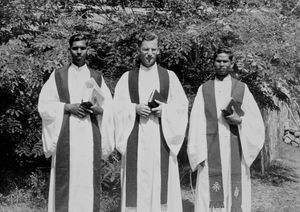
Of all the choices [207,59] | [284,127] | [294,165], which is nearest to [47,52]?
[207,59]

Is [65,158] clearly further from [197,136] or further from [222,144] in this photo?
[222,144]

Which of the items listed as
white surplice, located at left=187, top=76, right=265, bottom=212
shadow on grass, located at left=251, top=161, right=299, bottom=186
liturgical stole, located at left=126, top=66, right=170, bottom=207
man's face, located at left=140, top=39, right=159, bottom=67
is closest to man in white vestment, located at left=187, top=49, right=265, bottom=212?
white surplice, located at left=187, top=76, right=265, bottom=212

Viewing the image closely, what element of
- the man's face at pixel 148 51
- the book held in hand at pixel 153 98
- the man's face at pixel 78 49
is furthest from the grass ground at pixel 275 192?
the man's face at pixel 78 49

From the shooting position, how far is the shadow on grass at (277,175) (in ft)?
28.0

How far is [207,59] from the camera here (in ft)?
22.5

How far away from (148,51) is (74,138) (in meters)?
1.12

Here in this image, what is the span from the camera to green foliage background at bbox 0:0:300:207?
618 centimetres

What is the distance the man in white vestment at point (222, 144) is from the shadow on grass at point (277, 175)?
3.46 meters

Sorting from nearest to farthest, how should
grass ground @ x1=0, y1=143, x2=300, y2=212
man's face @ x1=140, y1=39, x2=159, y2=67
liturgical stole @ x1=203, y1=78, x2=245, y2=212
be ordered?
man's face @ x1=140, y1=39, x2=159, y2=67 < liturgical stole @ x1=203, y1=78, x2=245, y2=212 < grass ground @ x1=0, y1=143, x2=300, y2=212

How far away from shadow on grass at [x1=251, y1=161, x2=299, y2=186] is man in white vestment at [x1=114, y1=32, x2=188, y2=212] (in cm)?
385

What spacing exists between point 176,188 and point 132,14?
275 centimetres

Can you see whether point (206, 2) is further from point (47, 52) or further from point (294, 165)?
point (294, 165)

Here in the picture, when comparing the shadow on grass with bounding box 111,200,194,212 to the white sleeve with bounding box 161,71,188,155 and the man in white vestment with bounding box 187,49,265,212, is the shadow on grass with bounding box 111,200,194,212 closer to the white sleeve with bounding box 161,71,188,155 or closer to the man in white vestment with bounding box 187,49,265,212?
the man in white vestment with bounding box 187,49,265,212

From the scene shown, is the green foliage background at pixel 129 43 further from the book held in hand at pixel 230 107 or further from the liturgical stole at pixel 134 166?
the liturgical stole at pixel 134 166
